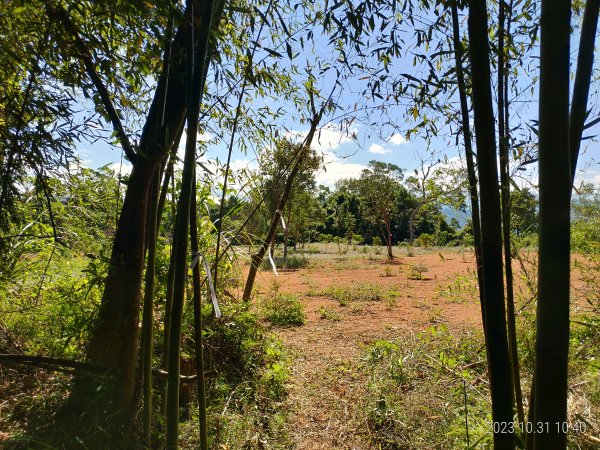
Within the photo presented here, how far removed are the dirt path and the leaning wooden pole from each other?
5.37 ft

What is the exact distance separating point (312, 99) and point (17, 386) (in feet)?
8.01

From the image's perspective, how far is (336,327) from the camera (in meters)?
4.91

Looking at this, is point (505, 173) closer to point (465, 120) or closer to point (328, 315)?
point (465, 120)

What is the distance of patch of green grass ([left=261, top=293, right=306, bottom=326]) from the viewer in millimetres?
5020

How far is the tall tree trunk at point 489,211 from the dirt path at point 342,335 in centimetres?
180

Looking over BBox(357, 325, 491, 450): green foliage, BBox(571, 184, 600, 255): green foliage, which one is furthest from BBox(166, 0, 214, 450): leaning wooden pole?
BBox(571, 184, 600, 255): green foliage

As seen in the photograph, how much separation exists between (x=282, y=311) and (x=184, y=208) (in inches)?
177

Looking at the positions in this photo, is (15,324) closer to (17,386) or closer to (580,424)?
(17,386)

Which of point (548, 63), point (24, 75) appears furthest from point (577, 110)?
point (24, 75)

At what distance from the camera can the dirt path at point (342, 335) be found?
2447 millimetres

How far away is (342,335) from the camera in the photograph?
4539 mm

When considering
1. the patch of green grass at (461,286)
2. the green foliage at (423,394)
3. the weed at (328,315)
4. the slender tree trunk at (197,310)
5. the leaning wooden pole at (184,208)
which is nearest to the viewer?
the leaning wooden pole at (184,208)

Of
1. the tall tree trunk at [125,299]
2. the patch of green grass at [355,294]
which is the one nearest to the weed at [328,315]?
the patch of green grass at [355,294]

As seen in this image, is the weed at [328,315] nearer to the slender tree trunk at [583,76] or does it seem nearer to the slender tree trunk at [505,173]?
the slender tree trunk at [505,173]
